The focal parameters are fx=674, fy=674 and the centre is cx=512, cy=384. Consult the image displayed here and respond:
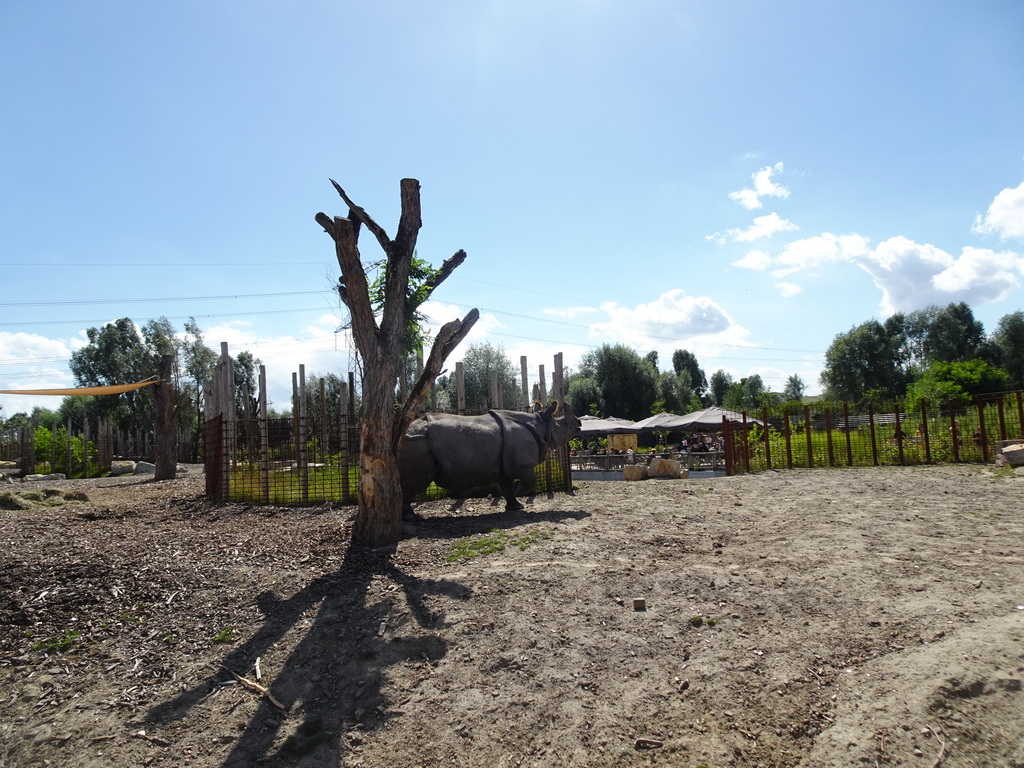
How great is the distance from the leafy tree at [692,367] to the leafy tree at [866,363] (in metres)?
19.6

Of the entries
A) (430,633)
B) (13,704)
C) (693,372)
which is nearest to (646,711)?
(430,633)

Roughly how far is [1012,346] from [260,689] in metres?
62.7

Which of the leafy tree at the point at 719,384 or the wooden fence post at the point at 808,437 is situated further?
the leafy tree at the point at 719,384

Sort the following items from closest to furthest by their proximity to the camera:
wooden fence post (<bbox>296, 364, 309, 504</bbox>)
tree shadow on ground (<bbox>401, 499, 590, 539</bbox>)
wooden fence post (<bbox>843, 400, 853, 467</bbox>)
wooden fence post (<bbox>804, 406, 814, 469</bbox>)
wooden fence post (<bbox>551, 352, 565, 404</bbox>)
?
tree shadow on ground (<bbox>401, 499, 590, 539</bbox>), wooden fence post (<bbox>296, 364, 309, 504</bbox>), wooden fence post (<bbox>551, 352, 565, 404</bbox>), wooden fence post (<bbox>843, 400, 853, 467</bbox>), wooden fence post (<bbox>804, 406, 814, 469</bbox>)

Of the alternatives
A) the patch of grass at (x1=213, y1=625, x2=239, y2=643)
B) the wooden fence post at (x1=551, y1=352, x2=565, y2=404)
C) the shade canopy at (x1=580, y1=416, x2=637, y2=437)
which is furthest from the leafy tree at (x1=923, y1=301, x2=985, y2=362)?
the patch of grass at (x1=213, y1=625, x2=239, y2=643)

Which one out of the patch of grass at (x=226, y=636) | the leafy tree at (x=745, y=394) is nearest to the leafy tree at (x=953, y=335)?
the leafy tree at (x=745, y=394)

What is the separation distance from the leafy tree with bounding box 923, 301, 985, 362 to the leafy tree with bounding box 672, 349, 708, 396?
87.8 ft

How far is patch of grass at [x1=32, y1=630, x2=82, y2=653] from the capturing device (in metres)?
5.31

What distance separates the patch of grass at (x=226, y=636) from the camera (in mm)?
5508

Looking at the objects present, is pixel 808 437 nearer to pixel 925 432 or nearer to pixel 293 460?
pixel 925 432

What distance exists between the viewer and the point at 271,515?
1125cm

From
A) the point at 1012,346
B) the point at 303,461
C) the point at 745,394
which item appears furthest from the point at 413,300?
the point at 745,394

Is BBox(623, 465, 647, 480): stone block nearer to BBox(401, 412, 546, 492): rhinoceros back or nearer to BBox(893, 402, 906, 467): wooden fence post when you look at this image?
BBox(893, 402, 906, 467): wooden fence post

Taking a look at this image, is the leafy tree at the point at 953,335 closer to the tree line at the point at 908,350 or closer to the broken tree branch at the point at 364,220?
the tree line at the point at 908,350
